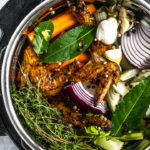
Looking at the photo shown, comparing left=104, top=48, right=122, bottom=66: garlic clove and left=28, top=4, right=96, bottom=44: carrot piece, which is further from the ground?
Answer: left=28, top=4, right=96, bottom=44: carrot piece

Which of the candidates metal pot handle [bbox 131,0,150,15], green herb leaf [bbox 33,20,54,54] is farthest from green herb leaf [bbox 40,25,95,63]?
metal pot handle [bbox 131,0,150,15]

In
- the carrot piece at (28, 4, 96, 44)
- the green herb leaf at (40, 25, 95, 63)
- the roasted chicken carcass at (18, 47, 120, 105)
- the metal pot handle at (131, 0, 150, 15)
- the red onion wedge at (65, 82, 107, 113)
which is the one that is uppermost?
the carrot piece at (28, 4, 96, 44)

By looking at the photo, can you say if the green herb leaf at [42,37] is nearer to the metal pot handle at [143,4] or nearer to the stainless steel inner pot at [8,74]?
the stainless steel inner pot at [8,74]

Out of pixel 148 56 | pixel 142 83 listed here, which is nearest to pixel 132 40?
pixel 148 56

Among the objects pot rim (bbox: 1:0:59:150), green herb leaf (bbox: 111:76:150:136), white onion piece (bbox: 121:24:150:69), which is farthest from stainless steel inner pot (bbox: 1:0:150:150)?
green herb leaf (bbox: 111:76:150:136)

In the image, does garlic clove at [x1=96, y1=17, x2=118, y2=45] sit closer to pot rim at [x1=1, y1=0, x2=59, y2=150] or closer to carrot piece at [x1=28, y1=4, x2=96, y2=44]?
carrot piece at [x1=28, y1=4, x2=96, y2=44]

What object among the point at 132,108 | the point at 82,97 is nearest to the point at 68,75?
the point at 82,97

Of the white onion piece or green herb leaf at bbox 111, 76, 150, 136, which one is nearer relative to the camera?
green herb leaf at bbox 111, 76, 150, 136
